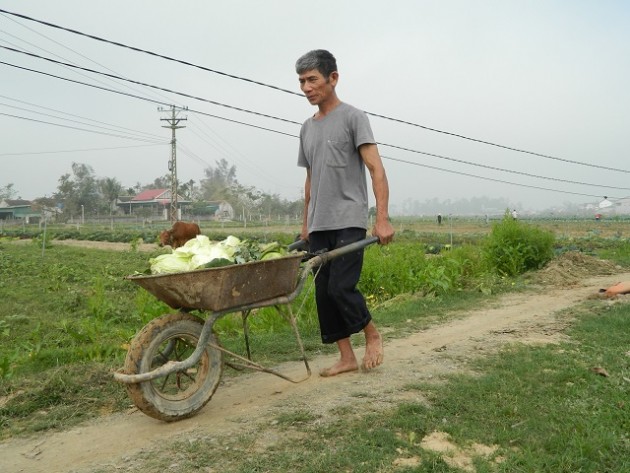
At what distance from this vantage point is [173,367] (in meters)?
2.96

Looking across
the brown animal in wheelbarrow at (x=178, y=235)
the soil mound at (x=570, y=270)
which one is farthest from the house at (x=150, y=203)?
the brown animal in wheelbarrow at (x=178, y=235)

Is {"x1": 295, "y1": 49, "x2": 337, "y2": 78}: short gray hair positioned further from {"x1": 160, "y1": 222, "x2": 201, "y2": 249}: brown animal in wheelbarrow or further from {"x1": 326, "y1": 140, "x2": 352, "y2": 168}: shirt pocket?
{"x1": 160, "y1": 222, "x2": 201, "y2": 249}: brown animal in wheelbarrow

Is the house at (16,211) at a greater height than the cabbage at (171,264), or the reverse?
the house at (16,211)

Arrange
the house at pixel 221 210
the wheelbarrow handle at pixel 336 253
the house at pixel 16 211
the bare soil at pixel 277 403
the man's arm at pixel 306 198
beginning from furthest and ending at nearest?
the house at pixel 221 210
the house at pixel 16 211
the man's arm at pixel 306 198
the wheelbarrow handle at pixel 336 253
the bare soil at pixel 277 403

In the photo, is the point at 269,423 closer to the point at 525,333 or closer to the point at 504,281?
the point at 525,333

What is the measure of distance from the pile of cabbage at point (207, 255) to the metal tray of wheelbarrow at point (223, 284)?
170 mm

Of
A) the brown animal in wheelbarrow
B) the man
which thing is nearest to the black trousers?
the man

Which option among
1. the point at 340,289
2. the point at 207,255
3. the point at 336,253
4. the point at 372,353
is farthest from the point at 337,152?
the point at 372,353

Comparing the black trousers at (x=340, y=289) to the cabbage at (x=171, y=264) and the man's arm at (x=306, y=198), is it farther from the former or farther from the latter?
the cabbage at (x=171, y=264)

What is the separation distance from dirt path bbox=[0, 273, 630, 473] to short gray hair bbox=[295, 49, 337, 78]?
2026mm

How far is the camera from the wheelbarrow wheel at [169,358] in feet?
9.57

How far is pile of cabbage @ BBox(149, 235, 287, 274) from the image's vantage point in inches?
125

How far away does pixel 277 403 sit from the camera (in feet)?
10.7

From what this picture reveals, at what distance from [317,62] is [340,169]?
70 centimetres
